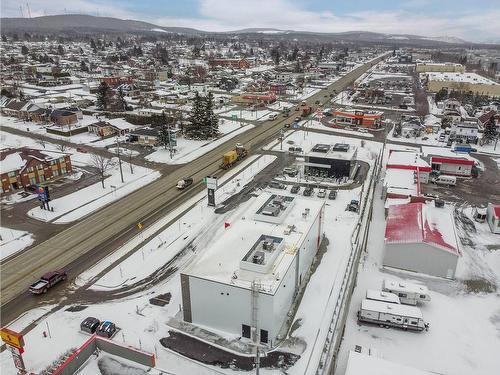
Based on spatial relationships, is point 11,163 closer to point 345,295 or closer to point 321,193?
point 321,193

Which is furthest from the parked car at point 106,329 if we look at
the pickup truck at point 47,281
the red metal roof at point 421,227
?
the red metal roof at point 421,227

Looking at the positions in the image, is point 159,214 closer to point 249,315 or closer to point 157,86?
point 249,315

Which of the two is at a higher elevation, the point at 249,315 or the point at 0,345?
the point at 249,315

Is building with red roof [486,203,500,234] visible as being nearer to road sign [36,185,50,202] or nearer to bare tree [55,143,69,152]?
road sign [36,185,50,202]

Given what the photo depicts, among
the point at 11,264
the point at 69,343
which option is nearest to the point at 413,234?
the point at 69,343

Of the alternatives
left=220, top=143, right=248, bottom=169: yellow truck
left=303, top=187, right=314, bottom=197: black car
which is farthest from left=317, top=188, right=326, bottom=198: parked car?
left=220, top=143, right=248, bottom=169: yellow truck
